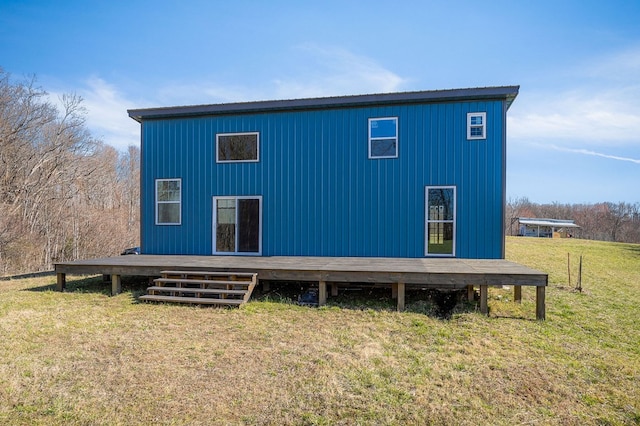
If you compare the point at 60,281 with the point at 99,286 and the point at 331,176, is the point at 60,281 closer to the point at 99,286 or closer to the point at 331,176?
the point at 99,286

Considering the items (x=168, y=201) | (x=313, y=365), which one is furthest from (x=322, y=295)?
(x=168, y=201)

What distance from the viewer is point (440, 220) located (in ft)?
25.7

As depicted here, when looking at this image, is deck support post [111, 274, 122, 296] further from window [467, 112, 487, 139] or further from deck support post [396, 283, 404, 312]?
window [467, 112, 487, 139]

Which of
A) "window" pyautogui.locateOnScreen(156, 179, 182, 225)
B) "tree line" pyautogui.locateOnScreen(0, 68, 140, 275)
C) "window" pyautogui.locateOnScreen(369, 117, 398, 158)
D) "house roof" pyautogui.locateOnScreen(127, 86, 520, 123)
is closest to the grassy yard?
"window" pyautogui.locateOnScreen(156, 179, 182, 225)

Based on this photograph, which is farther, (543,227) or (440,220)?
(543,227)

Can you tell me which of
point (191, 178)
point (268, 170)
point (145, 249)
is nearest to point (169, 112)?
point (191, 178)

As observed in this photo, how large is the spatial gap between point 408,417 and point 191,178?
312 inches

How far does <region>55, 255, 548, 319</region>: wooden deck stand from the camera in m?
5.55

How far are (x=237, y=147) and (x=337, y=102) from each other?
9.03 feet

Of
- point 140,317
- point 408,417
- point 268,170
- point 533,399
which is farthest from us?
point 268,170

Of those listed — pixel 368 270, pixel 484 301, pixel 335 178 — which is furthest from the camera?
pixel 335 178

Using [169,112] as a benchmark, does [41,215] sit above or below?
below

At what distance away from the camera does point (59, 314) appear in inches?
218

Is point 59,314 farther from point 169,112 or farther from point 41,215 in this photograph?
point 41,215
